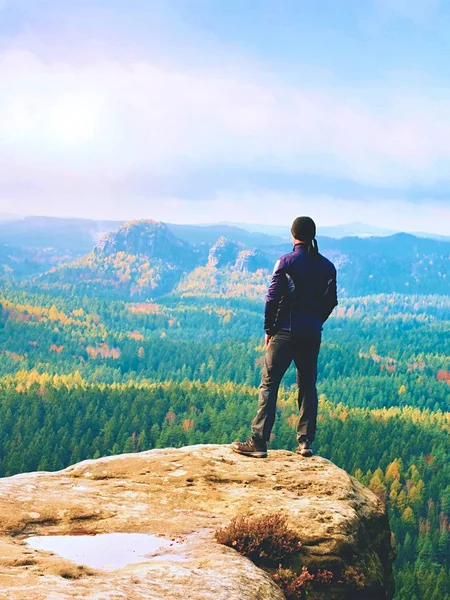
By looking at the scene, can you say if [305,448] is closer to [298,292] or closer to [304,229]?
[298,292]

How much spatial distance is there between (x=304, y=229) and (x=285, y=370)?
3.25m

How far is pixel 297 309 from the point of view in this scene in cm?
1631

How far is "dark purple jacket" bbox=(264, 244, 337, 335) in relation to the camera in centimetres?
1611

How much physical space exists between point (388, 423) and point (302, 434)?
431 ft

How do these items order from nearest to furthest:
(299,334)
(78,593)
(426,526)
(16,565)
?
(78,593)
(16,565)
(299,334)
(426,526)

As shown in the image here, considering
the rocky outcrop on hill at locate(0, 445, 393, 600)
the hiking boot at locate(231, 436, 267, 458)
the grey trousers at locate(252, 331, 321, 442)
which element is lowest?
the rocky outcrop on hill at locate(0, 445, 393, 600)

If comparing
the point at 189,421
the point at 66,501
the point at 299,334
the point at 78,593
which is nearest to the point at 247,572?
the point at 78,593

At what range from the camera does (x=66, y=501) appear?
14.3 meters

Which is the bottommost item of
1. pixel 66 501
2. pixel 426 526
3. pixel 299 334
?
pixel 426 526

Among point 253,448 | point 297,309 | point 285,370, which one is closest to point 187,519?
point 253,448

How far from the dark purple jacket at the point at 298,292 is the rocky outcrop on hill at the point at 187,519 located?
11.1 ft

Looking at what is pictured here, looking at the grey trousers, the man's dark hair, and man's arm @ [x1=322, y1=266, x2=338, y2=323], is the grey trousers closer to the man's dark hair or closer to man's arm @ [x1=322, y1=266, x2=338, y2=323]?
man's arm @ [x1=322, y1=266, x2=338, y2=323]

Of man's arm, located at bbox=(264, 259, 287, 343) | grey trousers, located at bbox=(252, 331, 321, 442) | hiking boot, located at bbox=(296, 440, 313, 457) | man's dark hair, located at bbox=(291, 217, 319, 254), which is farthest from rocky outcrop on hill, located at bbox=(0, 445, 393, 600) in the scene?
man's dark hair, located at bbox=(291, 217, 319, 254)

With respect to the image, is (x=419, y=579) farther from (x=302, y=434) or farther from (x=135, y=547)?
(x=135, y=547)
